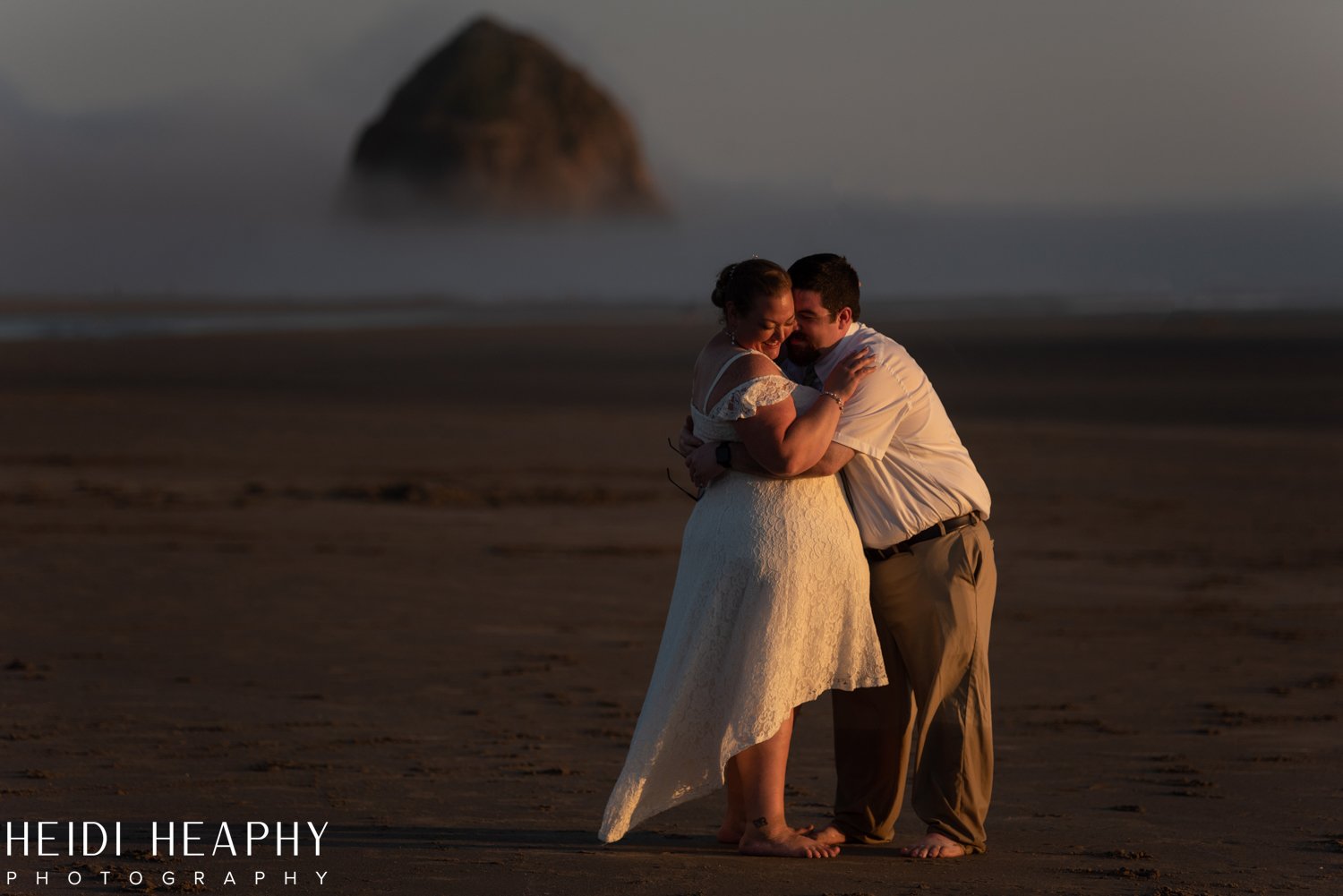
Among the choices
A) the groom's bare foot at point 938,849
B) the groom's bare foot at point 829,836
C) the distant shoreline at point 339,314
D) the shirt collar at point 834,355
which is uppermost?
the distant shoreline at point 339,314

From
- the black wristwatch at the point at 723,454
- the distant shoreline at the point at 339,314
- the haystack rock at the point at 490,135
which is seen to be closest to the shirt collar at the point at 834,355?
the black wristwatch at the point at 723,454

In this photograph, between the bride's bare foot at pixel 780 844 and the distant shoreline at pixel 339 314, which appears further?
the distant shoreline at pixel 339 314

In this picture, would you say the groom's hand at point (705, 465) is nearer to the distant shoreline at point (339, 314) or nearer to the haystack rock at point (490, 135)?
the distant shoreline at point (339, 314)

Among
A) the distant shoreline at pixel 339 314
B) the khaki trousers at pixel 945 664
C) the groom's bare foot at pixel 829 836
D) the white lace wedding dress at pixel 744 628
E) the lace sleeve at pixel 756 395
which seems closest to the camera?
the lace sleeve at pixel 756 395

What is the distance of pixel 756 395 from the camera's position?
5.32 metres

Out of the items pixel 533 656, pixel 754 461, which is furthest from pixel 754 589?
pixel 533 656

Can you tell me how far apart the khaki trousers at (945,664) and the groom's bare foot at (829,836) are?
0.89 feet

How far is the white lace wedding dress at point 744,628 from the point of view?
214 inches

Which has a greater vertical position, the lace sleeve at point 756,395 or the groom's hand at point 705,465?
the lace sleeve at point 756,395

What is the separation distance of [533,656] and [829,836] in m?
3.67

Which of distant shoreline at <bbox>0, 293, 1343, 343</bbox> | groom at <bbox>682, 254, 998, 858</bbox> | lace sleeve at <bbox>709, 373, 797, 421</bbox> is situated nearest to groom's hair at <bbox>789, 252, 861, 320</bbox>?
groom at <bbox>682, 254, 998, 858</bbox>

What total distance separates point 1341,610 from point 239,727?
681cm

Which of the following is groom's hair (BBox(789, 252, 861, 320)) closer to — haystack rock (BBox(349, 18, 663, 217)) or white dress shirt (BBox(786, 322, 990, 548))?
white dress shirt (BBox(786, 322, 990, 548))

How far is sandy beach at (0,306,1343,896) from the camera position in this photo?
18.8ft
